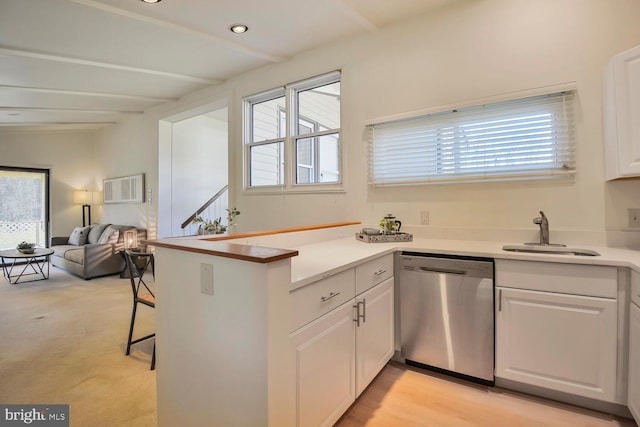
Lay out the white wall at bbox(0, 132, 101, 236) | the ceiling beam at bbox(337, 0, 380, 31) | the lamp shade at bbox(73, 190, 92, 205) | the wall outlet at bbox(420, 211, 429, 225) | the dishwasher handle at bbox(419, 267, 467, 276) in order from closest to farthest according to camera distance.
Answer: the dishwasher handle at bbox(419, 267, 467, 276) < the ceiling beam at bbox(337, 0, 380, 31) < the wall outlet at bbox(420, 211, 429, 225) < the white wall at bbox(0, 132, 101, 236) < the lamp shade at bbox(73, 190, 92, 205)

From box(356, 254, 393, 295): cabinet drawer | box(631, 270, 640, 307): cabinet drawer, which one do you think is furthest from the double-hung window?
box(631, 270, 640, 307): cabinet drawer

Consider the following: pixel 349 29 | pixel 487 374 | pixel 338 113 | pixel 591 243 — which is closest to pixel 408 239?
pixel 487 374

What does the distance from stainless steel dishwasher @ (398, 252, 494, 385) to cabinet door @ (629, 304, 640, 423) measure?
627 millimetres

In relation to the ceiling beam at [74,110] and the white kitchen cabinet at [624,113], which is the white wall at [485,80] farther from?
the ceiling beam at [74,110]

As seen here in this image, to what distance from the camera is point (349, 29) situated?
3.09 metres

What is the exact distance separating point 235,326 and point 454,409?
1443mm

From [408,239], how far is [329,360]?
4.22 ft

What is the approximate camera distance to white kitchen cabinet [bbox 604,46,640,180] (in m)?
1.80

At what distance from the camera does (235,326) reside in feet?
3.96

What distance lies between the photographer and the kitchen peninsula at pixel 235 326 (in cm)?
114

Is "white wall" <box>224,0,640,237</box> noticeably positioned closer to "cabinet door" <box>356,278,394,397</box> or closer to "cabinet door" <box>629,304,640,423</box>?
"cabinet door" <box>629,304,640,423</box>

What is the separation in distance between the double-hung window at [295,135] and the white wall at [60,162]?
531 cm

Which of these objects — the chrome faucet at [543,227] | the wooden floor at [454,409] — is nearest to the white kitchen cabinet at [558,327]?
the wooden floor at [454,409]

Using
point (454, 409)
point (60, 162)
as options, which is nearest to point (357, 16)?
point (454, 409)
